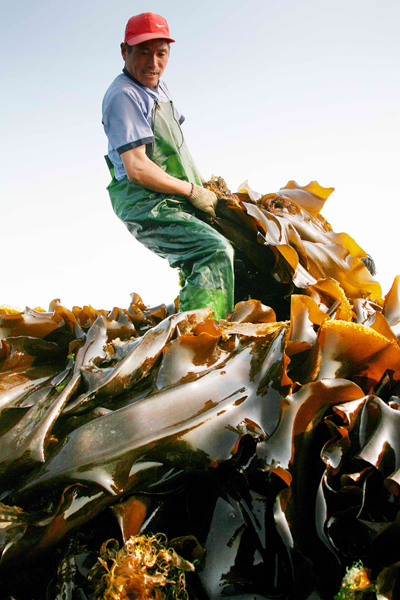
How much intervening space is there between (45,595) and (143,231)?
1389mm

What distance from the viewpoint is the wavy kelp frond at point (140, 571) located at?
2.51 feet

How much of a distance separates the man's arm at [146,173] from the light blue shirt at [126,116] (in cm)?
3

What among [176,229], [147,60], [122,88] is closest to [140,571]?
[176,229]

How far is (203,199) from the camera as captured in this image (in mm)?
1899

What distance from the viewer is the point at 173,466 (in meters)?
0.95

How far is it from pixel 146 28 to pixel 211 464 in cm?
178

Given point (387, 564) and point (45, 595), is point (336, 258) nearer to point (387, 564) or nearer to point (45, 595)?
point (387, 564)

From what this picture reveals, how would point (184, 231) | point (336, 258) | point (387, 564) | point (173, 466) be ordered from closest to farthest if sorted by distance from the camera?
point (387, 564)
point (173, 466)
point (184, 231)
point (336, 258)

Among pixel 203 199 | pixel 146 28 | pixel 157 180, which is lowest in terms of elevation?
pixel 203 199

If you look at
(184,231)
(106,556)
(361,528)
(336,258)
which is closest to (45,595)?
(106,556)

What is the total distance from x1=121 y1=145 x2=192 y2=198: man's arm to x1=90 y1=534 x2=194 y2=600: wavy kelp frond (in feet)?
Result: 4.46

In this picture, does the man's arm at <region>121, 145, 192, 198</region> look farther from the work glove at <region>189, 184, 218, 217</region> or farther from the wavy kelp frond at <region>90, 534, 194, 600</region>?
the wavy kelp frond at <region>90, 534, 194, 600</region>

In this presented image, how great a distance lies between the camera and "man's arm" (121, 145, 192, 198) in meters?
1.75

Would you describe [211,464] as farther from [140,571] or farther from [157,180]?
[157,180]
